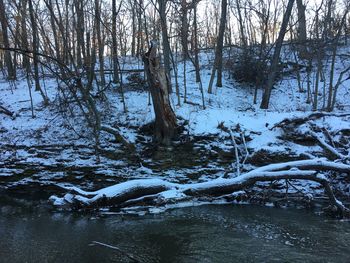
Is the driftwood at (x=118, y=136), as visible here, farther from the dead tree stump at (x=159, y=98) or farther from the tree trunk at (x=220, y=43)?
the tree trunk at (x=220, y=43)

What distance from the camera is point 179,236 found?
7.91 metres

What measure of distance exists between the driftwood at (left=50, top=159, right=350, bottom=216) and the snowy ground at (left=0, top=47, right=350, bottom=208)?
160cm

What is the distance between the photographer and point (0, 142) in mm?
13852

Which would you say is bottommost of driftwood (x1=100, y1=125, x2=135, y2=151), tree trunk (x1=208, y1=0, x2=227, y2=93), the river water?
the river water

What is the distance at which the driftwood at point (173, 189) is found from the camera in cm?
980

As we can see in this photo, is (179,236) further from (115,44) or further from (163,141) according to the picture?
(115,44)

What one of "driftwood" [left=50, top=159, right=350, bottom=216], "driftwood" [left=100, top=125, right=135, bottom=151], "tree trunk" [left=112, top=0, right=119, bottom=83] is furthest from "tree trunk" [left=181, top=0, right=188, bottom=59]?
"driftwood" [left=50, top=159, right=350, bottom=216]

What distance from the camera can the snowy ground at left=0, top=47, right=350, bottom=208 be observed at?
12484 mm

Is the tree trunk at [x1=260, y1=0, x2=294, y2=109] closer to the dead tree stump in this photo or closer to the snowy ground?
the snowy ground

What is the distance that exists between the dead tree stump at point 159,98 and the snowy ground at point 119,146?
0.58 meters

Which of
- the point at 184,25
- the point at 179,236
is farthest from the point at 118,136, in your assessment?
the point at 184,25

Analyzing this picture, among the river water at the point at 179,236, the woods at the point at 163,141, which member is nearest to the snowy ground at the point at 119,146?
the woods at the point at 163,141

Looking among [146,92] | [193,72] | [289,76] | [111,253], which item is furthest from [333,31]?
[111,253]

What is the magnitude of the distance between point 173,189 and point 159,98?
4.37 metres
